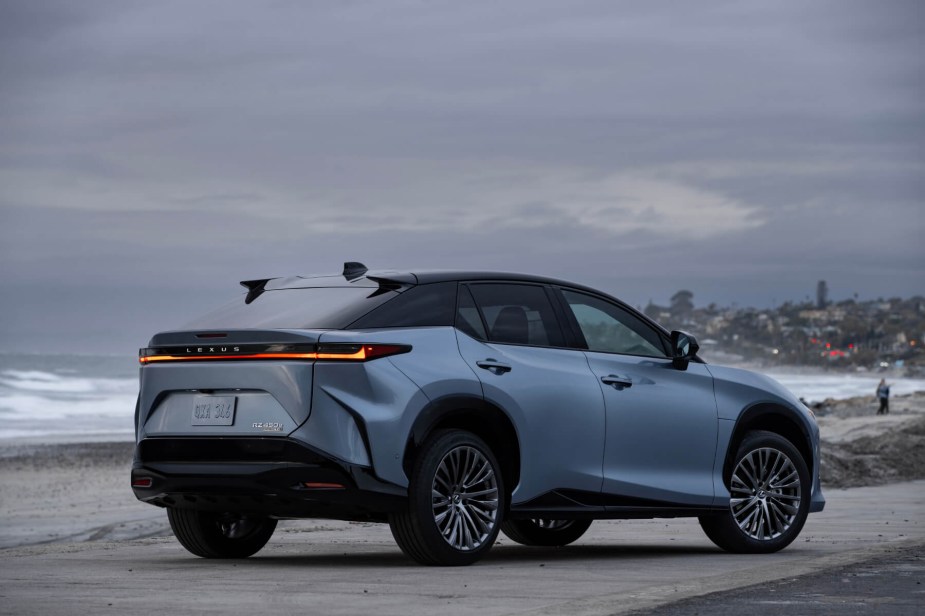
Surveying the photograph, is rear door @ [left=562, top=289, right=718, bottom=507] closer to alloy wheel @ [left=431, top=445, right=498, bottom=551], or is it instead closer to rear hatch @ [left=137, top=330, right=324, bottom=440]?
alloy wheel @ [left=431, top=445, right=498, bottom=551]

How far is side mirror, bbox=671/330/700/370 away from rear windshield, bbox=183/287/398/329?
228 centimetres

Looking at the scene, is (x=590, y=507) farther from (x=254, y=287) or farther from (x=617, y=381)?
(x=254, y=287)

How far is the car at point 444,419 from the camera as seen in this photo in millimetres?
8930

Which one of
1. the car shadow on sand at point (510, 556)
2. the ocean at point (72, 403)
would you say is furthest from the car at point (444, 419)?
the ocean at point (72, 403)

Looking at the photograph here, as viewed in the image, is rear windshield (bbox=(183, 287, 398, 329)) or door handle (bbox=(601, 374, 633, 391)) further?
door handle (bbox=(601, 374, 633, 391))

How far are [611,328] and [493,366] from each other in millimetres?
Answer: 1375

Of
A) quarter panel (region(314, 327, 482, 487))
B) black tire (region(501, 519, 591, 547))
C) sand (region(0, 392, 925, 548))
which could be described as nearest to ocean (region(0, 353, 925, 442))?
sand (region(0, 392, 925, 548))

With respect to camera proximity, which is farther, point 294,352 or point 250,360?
point 250,360

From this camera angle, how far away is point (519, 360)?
9789mm

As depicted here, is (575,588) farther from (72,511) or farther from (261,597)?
(72,511)

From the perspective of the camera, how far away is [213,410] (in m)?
9.20

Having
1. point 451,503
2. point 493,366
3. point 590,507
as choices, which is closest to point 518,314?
point 493,366

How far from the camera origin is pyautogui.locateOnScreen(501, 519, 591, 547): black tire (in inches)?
466

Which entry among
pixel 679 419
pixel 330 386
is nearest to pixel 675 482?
pixel 679 419
